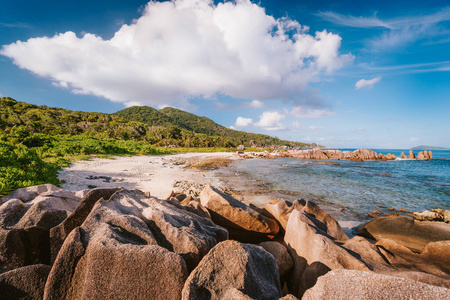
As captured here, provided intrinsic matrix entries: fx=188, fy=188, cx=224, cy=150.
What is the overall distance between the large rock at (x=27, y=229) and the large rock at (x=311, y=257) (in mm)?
4683

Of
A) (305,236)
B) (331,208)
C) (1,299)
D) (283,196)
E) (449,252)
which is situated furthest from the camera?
(283,196)

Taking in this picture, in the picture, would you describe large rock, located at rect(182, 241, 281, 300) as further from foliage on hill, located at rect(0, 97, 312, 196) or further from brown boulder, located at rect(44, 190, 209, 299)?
foliage on hill, located at rect(0, 97, 312, 196)

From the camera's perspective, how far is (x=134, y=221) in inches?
124

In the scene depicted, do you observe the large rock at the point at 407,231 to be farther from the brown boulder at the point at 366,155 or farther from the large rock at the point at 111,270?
the brown boulder at the point at 366,155

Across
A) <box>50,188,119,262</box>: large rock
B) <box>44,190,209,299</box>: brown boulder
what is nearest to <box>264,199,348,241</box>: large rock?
<box>44,190,209,299</box>: brown boulder

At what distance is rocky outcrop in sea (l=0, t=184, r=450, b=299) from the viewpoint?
2207mm

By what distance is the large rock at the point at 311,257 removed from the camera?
11.7 feet

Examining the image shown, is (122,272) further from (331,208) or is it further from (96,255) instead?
(331,208)

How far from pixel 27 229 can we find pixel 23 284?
1110 millimetres

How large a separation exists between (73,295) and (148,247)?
1.00 meters

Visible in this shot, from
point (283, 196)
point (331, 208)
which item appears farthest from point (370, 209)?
point (283, 196)

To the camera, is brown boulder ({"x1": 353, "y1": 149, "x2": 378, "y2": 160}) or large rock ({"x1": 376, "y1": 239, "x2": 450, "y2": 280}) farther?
brown boulder ({"x1": 353, "y1": 149, "x2": 378, "y2": 160})

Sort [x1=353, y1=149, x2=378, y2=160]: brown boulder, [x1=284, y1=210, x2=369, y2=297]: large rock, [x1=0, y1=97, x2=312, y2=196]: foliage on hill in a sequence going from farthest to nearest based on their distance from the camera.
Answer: [x1=353, y1=149, x2=378, y2=160]: brown boulder < [x1=0, y1=97, x2=312, y2=196]: foliage on hill < [x1=284, y1=210, x2=369, y2=297]: large rock

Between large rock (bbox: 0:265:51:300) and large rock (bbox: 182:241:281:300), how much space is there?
1.97m
